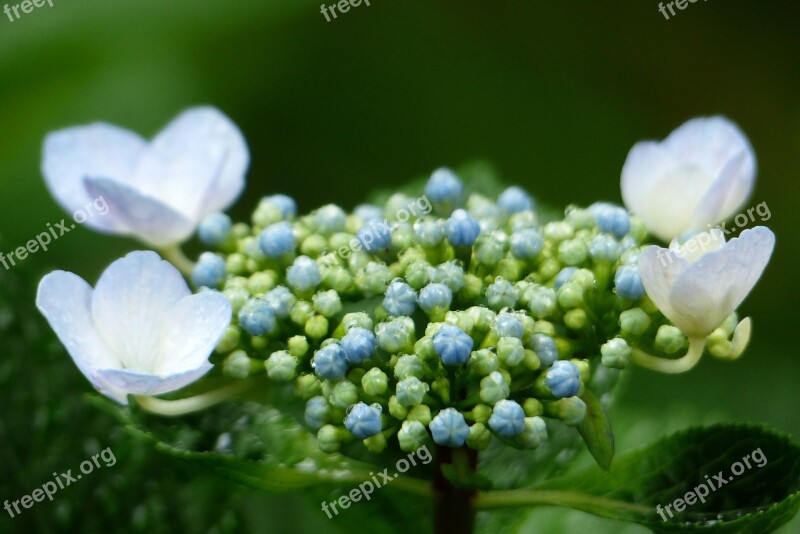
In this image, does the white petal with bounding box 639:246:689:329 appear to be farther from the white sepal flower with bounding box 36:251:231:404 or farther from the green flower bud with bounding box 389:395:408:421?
the white sepal flower with bounding box 36:251:231:404

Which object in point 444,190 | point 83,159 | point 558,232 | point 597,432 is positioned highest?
point 83,159

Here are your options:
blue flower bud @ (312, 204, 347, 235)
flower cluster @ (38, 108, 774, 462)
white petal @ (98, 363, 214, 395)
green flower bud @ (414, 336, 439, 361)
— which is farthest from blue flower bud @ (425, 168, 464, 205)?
white petal @ (98, 363, 214, 395)

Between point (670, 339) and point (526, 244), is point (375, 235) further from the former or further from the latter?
point (670, 339)

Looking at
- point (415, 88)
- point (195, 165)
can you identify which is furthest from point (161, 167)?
→ point (415, 88)

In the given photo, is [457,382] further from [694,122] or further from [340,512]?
[694,122]

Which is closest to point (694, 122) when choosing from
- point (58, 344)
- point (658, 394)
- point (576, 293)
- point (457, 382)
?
point (576, 293)
